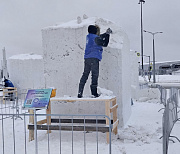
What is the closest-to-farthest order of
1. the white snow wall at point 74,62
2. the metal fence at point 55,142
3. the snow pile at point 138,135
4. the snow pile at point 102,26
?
the metal fence at point 55,142 < the snow pile at point 138,135 < the white snow wall at point 74,62 < the snow pile at point 102,26

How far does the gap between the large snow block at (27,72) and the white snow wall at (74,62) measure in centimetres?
761

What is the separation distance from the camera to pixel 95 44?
17.6ft

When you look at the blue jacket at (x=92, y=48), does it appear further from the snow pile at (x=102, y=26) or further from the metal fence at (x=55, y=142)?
the metal fence at (x=55, y=142)

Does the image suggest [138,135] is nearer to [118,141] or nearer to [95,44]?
[118,141]

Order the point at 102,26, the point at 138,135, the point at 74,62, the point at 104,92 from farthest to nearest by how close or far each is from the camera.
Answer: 1. the point at 102,26
2. the point at 74,62
3. the point at 104,92
4. the point at 138,135

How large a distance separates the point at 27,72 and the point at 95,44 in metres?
9.66

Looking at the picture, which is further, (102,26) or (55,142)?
(102,26)

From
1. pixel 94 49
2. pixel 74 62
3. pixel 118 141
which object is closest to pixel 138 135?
pixel 118 141

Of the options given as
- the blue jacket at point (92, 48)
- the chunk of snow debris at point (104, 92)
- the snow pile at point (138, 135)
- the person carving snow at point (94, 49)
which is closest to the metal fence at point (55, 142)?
the snow pile at point (138, 135)

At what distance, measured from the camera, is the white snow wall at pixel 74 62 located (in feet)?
20.5

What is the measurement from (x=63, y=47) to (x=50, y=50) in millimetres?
400

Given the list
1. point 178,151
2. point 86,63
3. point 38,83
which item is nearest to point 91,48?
point 86,63

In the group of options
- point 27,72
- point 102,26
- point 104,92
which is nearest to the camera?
point 104,92

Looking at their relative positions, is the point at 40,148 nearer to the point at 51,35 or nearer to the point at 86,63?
the point at 86,63
